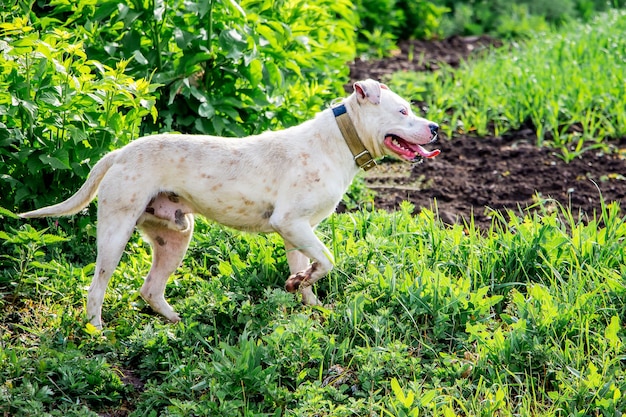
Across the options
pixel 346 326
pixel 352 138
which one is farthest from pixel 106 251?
pixel 352 138

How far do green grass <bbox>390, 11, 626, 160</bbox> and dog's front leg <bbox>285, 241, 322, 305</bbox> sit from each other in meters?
3.28

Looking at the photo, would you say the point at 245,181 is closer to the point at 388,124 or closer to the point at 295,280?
the point at 295,280

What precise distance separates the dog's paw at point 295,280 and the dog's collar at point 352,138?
0.73m

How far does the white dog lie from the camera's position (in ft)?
16.0

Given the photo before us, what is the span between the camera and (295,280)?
4938 millimetres

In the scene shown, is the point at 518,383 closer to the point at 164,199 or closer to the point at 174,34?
the point at 164,199

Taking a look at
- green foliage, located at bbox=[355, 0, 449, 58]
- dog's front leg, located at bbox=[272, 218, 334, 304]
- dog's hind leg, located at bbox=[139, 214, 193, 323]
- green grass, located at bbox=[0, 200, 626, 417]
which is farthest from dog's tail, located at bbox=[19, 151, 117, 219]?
green foliage, located at bbox=[355, 0, 449, 58]

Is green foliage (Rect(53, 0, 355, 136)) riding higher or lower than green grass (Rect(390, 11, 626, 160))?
higher

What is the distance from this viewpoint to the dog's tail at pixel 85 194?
5.00m

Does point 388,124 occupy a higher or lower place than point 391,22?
higher

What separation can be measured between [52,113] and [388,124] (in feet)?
6.56

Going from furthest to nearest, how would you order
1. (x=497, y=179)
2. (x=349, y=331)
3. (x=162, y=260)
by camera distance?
(x=497, y=179), (x=162, y=260), (x=349, y=331)

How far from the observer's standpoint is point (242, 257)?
5824mm

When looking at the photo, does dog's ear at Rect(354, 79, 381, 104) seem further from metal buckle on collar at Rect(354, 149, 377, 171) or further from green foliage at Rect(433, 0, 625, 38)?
green foliage at Rect(433, 0, 625, 38)
